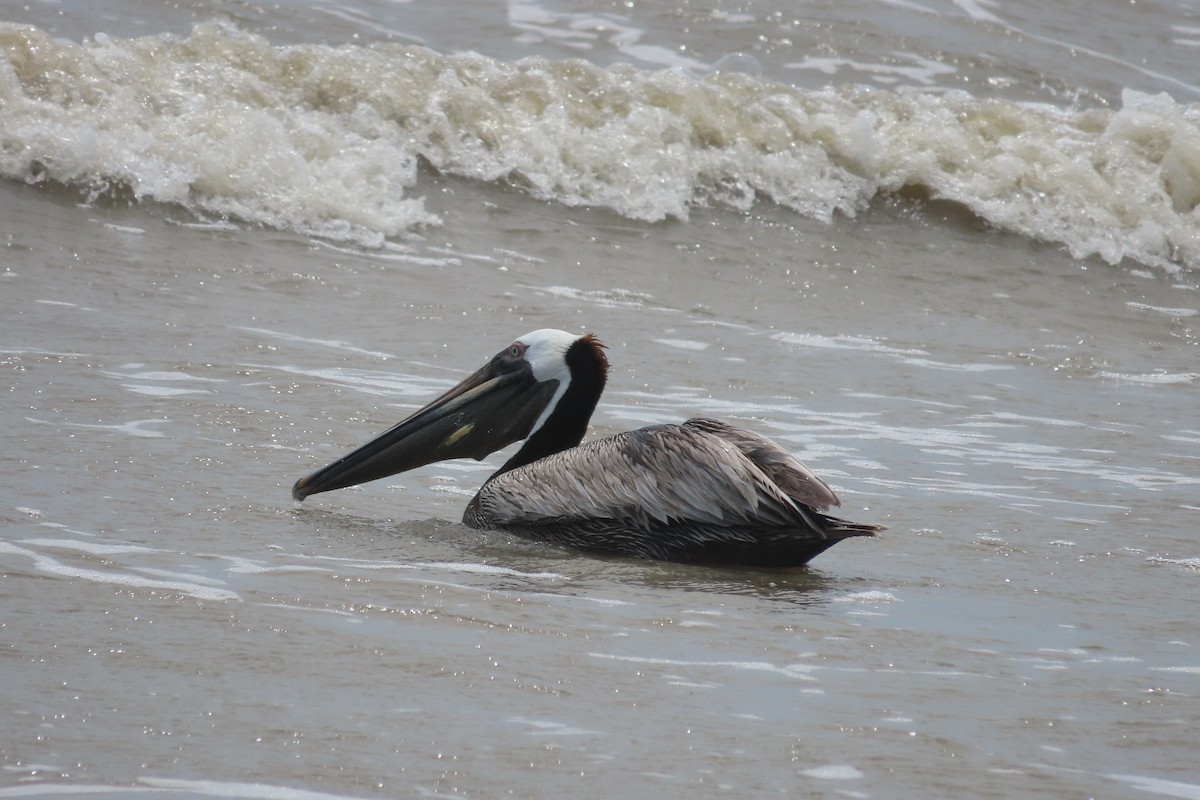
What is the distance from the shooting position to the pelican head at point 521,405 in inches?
220

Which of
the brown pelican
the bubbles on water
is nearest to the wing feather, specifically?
the brown pelican

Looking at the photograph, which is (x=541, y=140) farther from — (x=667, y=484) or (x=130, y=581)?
(x=130, y=581)

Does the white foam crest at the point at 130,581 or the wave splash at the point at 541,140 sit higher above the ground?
the wave splash at the point at 541,140

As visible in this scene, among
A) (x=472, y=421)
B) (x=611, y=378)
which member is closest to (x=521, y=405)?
(x=472, y=421)

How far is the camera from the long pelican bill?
5480mm

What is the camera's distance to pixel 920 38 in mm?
14891

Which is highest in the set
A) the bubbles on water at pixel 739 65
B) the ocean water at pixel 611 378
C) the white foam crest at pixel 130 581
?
the bubbles on water at pixel 739 65

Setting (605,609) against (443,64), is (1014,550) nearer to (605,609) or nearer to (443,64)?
(605,609)

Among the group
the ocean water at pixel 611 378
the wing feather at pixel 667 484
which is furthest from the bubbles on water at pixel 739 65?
the wing feather at pixel 667 484

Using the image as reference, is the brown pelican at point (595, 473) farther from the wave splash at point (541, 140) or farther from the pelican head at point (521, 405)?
the wave splash at point (541, 140)

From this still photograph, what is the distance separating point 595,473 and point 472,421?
701mm

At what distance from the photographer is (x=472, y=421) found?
223 inches

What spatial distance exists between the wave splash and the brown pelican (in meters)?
4.03

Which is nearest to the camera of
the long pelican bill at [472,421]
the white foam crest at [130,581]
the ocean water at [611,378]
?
the ocean water at [611,378]
